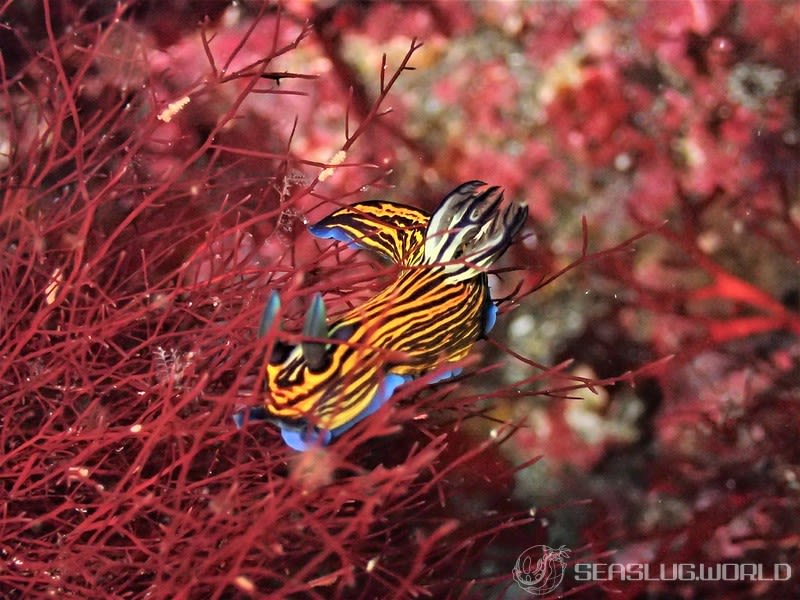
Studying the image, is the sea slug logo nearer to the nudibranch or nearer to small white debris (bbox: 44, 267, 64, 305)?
the nudibranch

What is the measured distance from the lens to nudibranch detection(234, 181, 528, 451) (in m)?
1.05

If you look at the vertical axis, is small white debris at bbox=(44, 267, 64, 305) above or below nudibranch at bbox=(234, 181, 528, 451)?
above

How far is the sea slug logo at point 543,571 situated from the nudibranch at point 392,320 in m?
0.98

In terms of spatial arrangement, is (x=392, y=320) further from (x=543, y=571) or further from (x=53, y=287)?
(x=543, y=571)

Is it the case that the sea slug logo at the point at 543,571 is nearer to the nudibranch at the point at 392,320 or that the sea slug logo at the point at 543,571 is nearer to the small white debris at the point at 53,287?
the nudibranch at the point at 392,320

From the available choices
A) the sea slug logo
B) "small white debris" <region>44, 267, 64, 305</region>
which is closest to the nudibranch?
"small white debris" <region>44, 267, 64, 305</region>

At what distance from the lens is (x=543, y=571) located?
2004 mm

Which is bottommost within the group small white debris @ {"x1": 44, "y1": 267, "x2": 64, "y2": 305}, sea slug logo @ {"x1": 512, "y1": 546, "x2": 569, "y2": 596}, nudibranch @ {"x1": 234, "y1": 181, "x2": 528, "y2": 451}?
sea slug logo @ {"x1": 512, "y1": 546, "x2": 569, "y2": 596}

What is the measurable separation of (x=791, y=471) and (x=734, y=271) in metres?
0.67

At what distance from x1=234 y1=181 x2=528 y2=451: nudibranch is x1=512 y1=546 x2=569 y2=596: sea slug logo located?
0.98 m

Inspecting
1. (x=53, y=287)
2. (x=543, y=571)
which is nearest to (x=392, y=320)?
(x=53, y=287)

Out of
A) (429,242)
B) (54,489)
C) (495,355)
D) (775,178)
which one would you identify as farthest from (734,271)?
(54,489)

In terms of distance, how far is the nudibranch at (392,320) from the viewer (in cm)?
105

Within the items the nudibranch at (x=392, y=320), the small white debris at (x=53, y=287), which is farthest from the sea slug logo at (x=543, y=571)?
the small white debris at (x=53, y=287)
